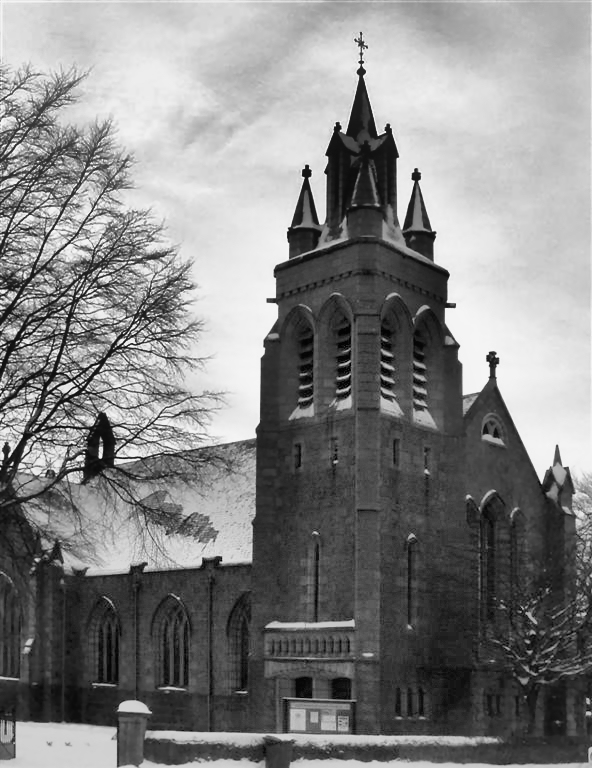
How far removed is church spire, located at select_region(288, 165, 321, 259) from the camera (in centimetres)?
4172

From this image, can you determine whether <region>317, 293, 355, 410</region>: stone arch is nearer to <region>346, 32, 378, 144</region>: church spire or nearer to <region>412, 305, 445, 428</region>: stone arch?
<region>412, 305, 445, 428</region>: stone arch

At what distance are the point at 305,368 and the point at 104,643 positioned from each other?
16268 mm

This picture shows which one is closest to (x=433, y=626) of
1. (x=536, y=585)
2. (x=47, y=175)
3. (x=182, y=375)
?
(x=536, y=585)

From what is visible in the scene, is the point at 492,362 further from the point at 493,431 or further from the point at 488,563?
the point at 488,563

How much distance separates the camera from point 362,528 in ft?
120

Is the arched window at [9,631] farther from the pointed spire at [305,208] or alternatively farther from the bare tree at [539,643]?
the bare tree at [539,643]

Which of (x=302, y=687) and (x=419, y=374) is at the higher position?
(x=419, y=374)

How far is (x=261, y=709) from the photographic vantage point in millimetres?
38156

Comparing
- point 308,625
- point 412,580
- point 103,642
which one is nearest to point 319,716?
point 308,625

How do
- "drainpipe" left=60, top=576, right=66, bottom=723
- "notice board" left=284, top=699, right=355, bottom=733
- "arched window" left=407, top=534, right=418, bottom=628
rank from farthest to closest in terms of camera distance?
"drainpipe" left=60, top=576, right=66, bottom=723 → "arched window" left=407, top=534, right=418, bottom=628 → "notice board" left=284, top=699, right=355, bottom=733

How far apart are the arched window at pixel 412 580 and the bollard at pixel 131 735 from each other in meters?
15.3

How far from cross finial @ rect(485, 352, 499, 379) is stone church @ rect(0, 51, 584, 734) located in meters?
0.08

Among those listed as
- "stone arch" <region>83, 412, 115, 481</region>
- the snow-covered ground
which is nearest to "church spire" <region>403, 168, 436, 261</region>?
the snow-covered ground

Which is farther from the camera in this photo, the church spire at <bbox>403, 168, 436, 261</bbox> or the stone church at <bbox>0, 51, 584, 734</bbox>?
the church spire at <bbox>403, 168, 436, 261</bbox>
